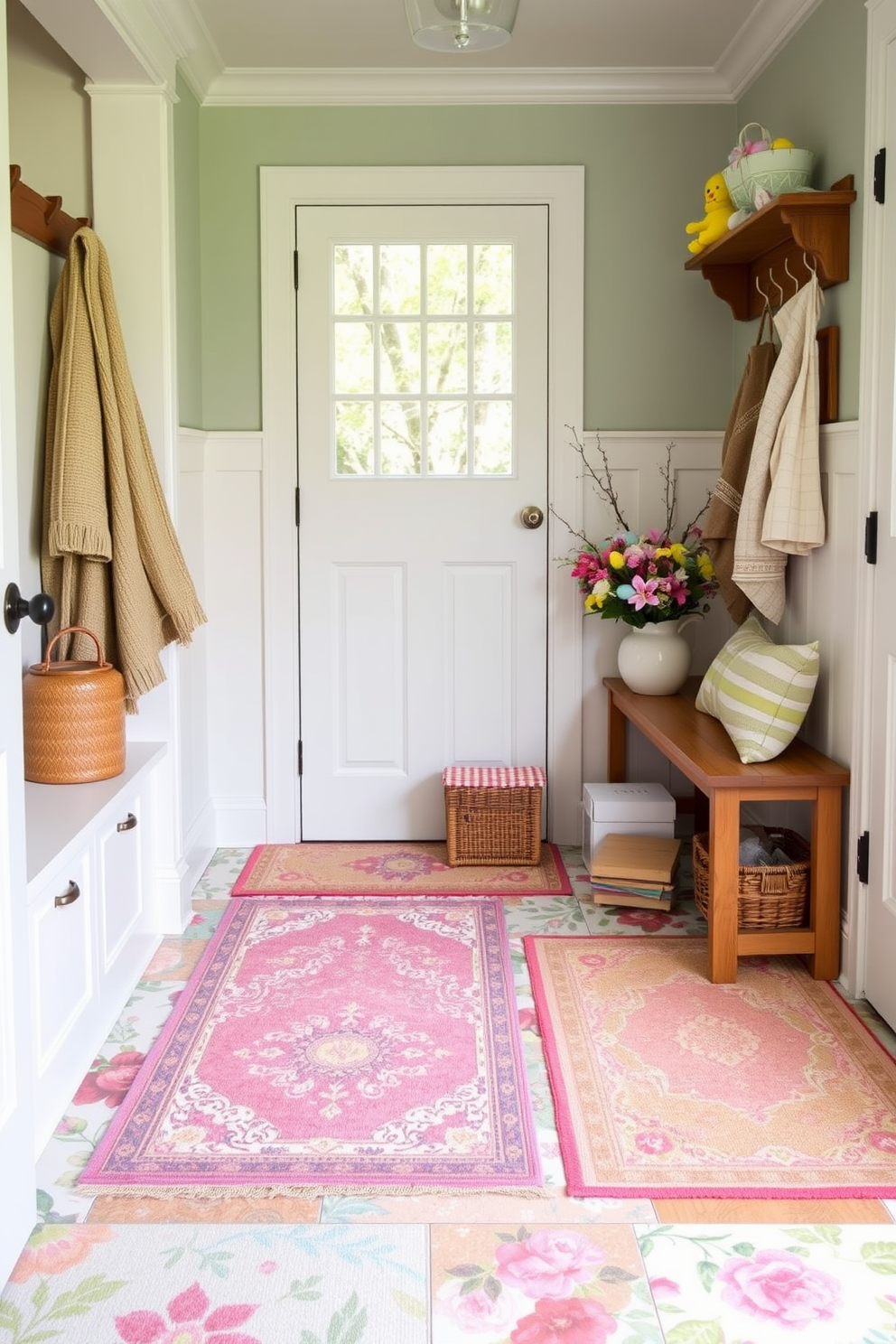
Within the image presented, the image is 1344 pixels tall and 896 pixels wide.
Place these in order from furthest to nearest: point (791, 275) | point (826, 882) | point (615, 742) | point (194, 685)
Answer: point (615, 742)
point (194, 685)
point (791, 275)
point (826, 882)

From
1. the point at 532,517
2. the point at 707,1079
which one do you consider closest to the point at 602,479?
the point at 532,517

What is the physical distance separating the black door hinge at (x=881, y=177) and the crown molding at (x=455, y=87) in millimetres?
1345

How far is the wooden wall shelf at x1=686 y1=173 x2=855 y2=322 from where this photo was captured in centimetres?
293

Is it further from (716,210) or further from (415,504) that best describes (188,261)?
(716,210)

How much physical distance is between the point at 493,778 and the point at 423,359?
1.36 meters

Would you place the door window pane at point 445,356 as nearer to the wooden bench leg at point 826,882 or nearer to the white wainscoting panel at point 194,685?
the white wainscoting panel at point 194,685

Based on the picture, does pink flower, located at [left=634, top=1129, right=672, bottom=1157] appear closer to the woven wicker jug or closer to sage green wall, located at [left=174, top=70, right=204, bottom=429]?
the woven wicker jug

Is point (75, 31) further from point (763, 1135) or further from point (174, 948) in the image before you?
point (763, 1135)

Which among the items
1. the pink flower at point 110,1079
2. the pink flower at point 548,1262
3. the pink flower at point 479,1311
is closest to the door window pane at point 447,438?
the pink flower at point 110,1079

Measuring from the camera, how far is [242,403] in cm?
402

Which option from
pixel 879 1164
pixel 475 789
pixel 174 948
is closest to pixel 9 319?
pixel 174 948


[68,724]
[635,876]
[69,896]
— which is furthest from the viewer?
[635,876]

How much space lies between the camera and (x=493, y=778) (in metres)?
3.93

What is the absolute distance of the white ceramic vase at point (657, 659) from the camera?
3.77m
